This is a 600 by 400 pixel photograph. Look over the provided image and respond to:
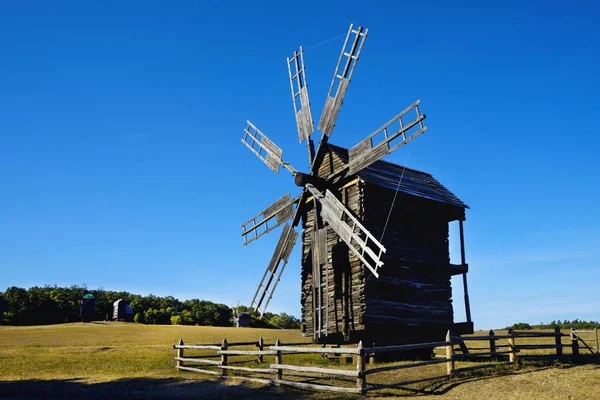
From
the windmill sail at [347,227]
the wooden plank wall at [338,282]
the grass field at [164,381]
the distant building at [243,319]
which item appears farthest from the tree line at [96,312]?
the windmill sail at [347,227]

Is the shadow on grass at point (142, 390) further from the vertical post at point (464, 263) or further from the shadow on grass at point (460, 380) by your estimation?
the vertical post at point (464, 263)

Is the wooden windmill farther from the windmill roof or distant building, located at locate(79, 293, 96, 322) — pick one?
distant building, located at locate(79, 293, 96, 322)

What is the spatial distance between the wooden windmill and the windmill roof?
0.28ft

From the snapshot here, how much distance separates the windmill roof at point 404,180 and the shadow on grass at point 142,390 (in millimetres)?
9140

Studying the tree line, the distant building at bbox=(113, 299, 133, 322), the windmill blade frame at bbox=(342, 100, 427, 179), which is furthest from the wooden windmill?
the distant building at bbox=(113, 299, 133, 322)

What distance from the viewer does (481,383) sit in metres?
15.0

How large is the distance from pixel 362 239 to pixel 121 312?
55.9 metres

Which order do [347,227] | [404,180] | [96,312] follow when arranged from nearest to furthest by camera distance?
[347,227]
[404,180]
[96,312]

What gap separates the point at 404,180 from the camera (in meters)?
23.2

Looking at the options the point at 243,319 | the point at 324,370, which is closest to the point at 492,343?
the point at 324,370

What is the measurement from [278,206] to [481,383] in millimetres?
12281

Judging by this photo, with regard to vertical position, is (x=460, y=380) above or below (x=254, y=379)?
above

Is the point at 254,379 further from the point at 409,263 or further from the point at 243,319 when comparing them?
the point at 243,319

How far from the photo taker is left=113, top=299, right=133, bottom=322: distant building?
67688mm
